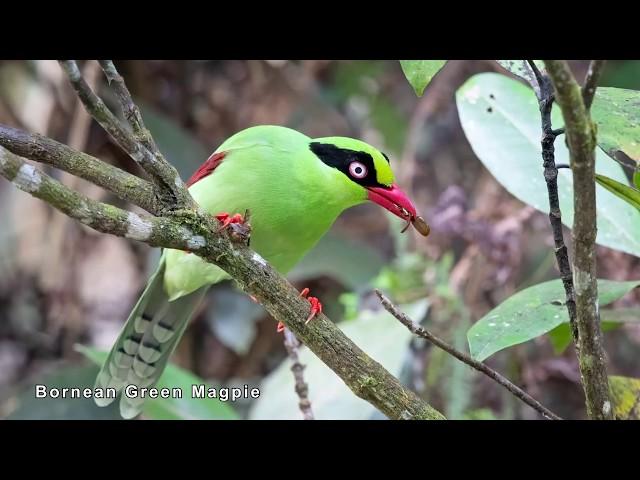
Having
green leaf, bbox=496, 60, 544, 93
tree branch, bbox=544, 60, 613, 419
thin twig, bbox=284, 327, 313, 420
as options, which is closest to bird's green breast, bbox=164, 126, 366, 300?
thin twig, bbox=284, 327, 313, 420

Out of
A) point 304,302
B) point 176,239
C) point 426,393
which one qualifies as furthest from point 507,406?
point 176,239

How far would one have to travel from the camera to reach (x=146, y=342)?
2.54 meters

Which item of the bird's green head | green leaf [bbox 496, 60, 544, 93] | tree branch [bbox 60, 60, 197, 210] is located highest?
the bird's green head

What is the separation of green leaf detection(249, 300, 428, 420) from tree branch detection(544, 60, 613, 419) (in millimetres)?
1137

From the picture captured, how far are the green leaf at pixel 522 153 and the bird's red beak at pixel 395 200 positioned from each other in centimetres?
32

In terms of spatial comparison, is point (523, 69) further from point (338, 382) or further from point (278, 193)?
point (338, 382)

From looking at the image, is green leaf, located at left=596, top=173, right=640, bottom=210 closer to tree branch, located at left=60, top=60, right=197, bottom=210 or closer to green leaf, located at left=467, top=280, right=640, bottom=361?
green leaf, located at left=467, top=280, right=640, bottom=361

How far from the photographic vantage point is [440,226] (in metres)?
3.12

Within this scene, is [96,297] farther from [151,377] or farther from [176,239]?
[176,239]

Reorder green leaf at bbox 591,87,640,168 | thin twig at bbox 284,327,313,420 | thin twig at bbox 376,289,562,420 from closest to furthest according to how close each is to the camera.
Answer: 1. thin twig at bbox 376,289,562,420
2. green leaf at bbox 591,87,640,168
3. thin twig at bbox 284,327,313,420

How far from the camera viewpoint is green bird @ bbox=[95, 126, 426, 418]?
217cm

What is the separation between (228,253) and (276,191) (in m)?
0.82

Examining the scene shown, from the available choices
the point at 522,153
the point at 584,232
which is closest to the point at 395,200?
the point at 522,153

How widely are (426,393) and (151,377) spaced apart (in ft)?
3.63
